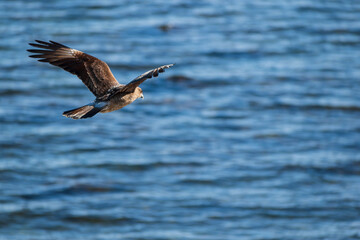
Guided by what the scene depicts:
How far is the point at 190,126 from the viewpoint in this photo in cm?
1536

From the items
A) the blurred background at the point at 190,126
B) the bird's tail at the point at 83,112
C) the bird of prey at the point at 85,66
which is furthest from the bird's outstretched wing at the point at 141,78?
the blurred background at the point at 190,126

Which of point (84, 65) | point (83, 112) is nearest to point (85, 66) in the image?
point (84, 65)

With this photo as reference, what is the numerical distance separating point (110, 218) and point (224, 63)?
249 inches

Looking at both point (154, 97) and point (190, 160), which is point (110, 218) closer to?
point (190, 160)

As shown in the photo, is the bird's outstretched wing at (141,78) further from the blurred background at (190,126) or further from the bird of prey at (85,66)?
the blurred background at (190,126)

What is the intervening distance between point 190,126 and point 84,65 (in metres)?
8.82

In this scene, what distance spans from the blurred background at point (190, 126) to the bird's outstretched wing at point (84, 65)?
620 centimetres

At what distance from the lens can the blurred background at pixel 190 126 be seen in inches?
507

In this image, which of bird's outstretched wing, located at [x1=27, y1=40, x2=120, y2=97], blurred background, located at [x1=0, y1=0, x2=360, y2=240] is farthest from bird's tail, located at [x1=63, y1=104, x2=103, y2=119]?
blurred background, located at [x1=0, y1=0, x2=360, y2=240]

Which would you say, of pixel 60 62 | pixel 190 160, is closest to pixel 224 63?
pixel 190 160

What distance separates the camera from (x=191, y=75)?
17125mm

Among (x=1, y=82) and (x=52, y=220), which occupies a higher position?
(x=1, y=82)

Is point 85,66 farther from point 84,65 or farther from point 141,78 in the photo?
point 141,78

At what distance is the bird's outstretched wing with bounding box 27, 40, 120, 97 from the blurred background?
6.20 metres
